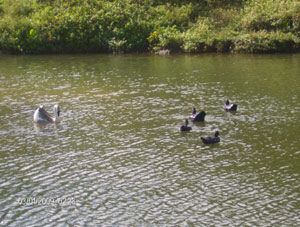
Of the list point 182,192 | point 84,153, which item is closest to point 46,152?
point 84,153

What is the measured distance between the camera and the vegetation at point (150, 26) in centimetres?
5094

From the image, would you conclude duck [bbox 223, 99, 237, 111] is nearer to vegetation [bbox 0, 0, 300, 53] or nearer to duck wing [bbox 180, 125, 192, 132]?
duck wing [bbox 180, 125, 192, 132]

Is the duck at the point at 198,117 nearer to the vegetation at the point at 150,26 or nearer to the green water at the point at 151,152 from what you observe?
the green water at the point at 151,152

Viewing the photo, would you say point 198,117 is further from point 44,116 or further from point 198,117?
point 44,116

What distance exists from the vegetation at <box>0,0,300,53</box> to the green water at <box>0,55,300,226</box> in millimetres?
13634

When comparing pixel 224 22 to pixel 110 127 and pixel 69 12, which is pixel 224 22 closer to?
pixel 69 12

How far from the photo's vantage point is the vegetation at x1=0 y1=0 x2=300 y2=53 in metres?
50.9

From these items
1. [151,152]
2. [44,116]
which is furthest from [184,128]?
[44,116]

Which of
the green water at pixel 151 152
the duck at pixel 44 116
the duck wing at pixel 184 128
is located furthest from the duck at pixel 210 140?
the duck at pixel 44 116

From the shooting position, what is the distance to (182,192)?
16516 millimetres

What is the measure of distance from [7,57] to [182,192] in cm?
4118

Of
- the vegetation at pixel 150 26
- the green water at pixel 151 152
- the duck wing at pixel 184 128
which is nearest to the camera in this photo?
the green water at pixel 151 152

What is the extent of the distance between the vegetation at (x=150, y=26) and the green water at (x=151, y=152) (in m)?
13.6

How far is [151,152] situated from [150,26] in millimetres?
37217
